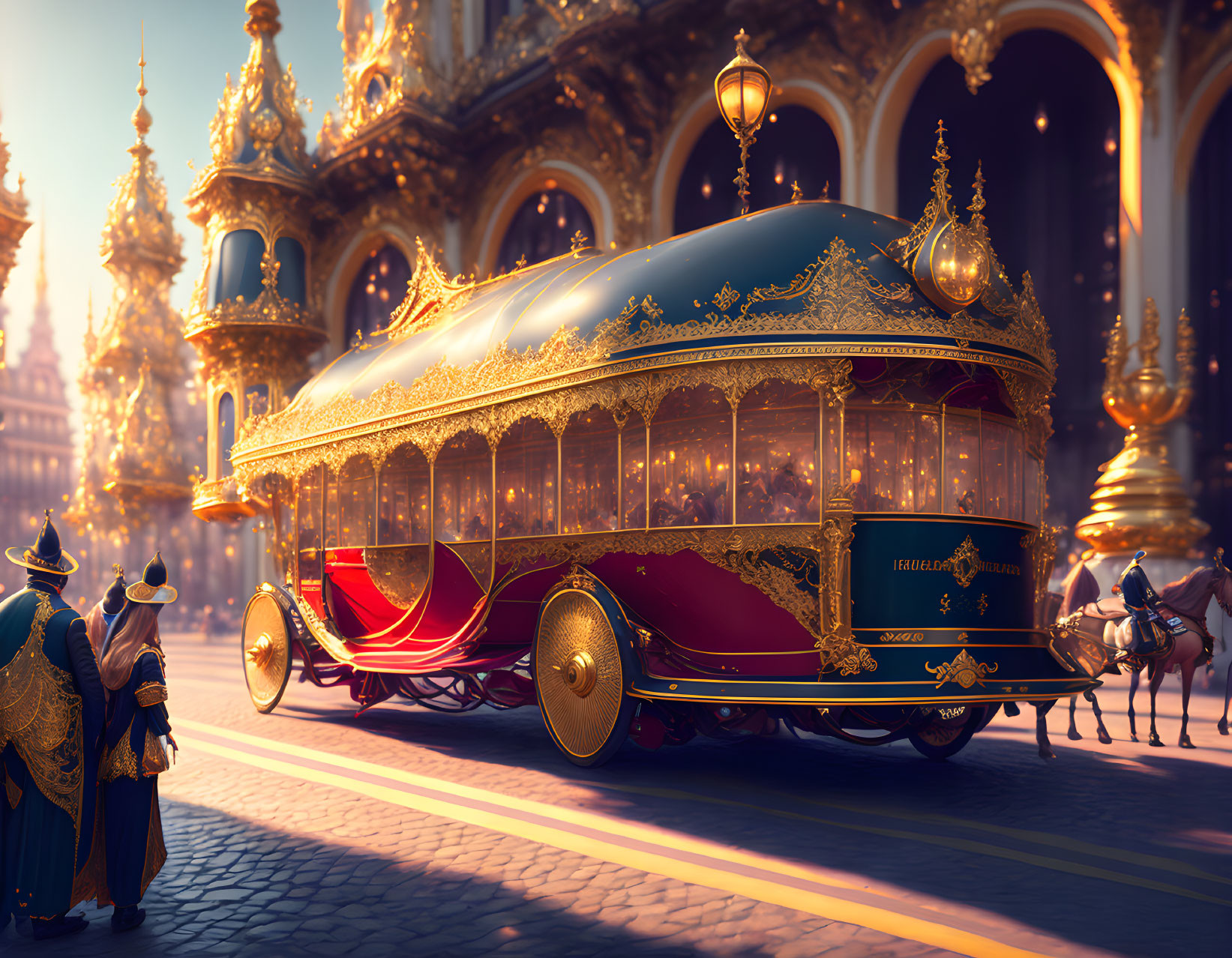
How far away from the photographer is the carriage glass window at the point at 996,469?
27.8 feet

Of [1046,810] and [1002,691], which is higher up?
[1002,691]

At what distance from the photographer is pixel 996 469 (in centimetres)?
858

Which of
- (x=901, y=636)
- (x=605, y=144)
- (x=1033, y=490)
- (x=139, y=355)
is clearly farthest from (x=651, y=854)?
(x=139, y=355)

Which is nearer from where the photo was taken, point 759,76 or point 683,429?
point 683,429

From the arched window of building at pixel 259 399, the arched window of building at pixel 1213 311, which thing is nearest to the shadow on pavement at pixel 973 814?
the arched window of building at pixel 1213 311

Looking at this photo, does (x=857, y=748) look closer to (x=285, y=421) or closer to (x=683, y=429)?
(x=683, y=429)

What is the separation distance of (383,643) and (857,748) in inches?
201

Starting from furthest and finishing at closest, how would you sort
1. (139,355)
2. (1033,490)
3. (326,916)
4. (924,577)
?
(139,355)
(1033,490)
(924,577)
(326,916)

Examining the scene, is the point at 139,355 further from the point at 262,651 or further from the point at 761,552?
the point at 761,552

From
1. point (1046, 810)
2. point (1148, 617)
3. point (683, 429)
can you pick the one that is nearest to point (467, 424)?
point (683, 429)

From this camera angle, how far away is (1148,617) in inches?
396

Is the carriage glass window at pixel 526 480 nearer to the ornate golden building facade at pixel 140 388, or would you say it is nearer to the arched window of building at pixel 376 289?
the arched window of building at pixel 376 289

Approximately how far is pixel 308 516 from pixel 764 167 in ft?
36.7

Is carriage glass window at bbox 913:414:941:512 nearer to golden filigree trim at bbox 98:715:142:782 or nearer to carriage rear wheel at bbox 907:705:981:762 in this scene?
carriage rear wheel at bbox 907:705:981:762
